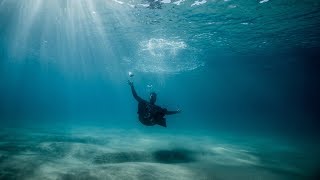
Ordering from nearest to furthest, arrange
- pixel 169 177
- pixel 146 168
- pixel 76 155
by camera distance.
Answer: pixel 169 177 < pixel 146 168 < pixel 76 155

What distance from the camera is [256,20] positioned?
21.2 meters

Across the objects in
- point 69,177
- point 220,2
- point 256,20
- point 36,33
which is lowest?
point 69,177

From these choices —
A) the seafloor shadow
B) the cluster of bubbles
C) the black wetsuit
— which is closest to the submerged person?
the black wetsuit

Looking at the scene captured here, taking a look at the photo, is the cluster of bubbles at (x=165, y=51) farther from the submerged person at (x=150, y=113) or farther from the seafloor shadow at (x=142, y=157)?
the submerged person at (x=150, y=113)

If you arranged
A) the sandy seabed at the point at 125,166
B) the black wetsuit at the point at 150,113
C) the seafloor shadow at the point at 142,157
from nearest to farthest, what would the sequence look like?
the sandy seabed at the point at 125,166 < the black wetsuit at the point at 150,113 < the seafloor shadow at the point at 142,157

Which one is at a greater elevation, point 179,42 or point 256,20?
point 179,42

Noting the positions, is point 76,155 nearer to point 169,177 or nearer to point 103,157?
point 103,157

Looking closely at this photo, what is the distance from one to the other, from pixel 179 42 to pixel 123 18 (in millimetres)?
8699

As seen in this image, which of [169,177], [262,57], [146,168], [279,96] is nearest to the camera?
[169,177]

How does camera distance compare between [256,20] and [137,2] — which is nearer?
[137,2]

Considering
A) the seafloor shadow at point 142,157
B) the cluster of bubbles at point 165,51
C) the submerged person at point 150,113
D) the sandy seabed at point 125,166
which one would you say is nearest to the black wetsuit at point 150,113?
the submerged person at point 150,113

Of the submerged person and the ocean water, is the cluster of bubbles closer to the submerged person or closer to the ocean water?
the ocean water

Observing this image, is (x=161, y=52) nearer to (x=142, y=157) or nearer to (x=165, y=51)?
(x=165, y=51)

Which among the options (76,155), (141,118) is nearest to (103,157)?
(76,155)
